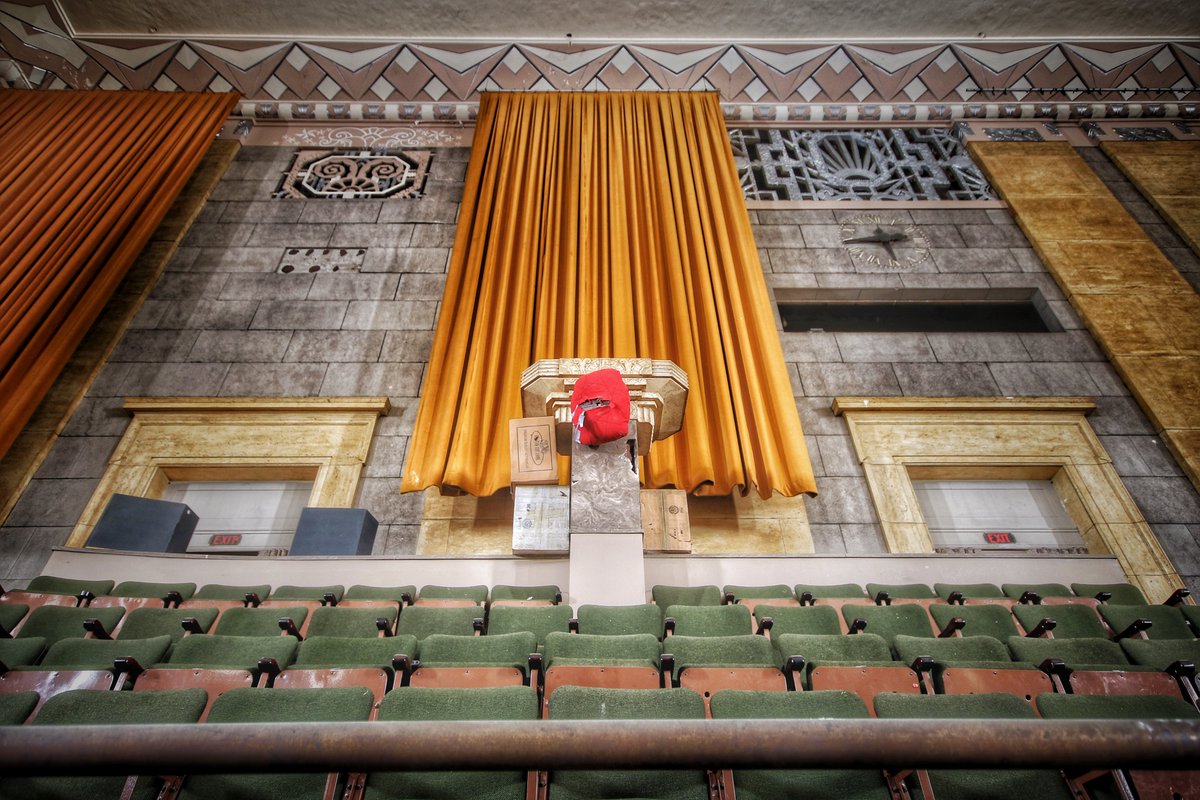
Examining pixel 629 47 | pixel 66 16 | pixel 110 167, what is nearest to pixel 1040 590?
pixel 629 47

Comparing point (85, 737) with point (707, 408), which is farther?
point (707, 408)

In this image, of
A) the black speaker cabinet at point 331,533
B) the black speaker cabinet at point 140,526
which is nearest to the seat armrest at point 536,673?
the black speaker cabinet at point 331,533

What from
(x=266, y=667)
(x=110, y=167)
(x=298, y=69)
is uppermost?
(x=298, y=69)

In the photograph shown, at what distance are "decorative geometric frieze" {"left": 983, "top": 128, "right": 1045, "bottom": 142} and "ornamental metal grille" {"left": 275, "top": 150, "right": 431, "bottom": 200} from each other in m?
5.88

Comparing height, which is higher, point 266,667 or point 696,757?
point 266,667

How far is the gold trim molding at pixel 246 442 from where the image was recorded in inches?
171

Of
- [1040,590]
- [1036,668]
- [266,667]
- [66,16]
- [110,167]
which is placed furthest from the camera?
[66,16]

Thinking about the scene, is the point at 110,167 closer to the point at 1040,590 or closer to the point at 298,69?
the point at 298,69

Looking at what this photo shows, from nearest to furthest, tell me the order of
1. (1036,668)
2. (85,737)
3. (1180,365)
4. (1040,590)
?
(85,737) → (1036,668) → (1040,590) → (1180,365)

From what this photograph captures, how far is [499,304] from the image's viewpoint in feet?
16.2

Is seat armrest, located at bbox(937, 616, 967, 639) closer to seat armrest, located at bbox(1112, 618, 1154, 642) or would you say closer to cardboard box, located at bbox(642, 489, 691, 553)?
seat armrest, located at bbox(1112, 618, 1154, 642)

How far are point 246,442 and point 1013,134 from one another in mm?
7820

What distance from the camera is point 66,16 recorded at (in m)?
6.70

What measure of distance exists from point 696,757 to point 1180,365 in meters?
5.84
